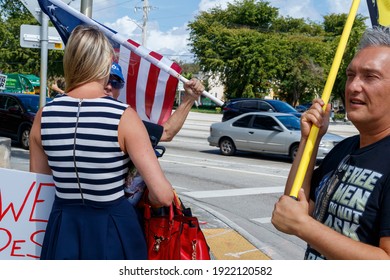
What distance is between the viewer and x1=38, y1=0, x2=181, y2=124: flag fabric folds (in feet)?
11.0

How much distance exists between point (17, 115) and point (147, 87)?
13.2 metres

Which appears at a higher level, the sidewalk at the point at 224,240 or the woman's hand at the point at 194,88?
the woman's hand at the point at 194,88

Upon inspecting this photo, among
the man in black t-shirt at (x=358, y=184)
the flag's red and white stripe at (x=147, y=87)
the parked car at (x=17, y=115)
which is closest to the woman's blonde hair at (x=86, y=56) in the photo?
the man in black t-shirt at (x=358, y=184)

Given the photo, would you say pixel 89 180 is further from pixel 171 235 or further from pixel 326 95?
pixel 326 95

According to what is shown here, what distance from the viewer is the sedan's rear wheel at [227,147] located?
16.1m

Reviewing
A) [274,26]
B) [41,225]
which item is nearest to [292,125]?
[41,225]

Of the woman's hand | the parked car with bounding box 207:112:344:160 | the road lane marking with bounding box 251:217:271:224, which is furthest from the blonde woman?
the parked car with bounding box 207:112:344:160

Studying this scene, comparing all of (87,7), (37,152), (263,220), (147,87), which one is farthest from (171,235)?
(263,220)

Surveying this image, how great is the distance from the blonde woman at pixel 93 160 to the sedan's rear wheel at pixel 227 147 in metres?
13.8

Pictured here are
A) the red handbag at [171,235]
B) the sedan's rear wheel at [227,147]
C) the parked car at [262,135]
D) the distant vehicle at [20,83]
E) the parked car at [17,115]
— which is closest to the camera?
the red handbag at [171,235]

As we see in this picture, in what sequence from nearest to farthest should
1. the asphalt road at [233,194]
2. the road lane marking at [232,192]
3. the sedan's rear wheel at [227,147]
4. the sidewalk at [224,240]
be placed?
1. the sidewalk at [224,240]
2. the asphalt road at [233,194]
3. the road lane marking at [232,192]
4. the sedan's rear wheel at [227,147]

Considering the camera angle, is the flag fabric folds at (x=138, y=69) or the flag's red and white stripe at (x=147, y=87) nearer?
the flag fabric folds at (x=138, y=69)

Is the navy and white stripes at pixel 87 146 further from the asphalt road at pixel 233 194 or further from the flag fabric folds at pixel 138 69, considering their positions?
the asphalt road at pixel 233 194
